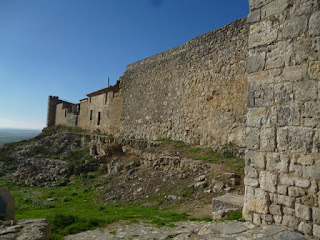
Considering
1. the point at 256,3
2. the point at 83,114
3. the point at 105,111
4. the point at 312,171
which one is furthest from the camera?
the point at 83,114

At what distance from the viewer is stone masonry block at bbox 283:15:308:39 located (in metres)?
3.31

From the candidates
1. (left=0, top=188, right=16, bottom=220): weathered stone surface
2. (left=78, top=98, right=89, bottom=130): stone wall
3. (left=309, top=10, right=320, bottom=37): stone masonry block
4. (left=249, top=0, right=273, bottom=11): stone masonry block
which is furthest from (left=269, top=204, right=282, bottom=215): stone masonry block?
(left=78, top=98, right=89, bottom=130): stone wall

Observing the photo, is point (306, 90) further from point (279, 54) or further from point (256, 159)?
point (256, 159)

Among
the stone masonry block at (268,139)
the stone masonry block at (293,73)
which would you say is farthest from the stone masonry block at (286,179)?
the stone masonry block at (293,73)

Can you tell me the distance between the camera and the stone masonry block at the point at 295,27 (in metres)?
3.31

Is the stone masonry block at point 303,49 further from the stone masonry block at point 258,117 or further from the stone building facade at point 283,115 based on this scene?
the stone masonry block at point 258,117

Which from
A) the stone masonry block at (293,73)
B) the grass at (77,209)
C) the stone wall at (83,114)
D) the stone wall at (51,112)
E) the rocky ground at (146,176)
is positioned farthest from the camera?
the stone wall at (51,112)

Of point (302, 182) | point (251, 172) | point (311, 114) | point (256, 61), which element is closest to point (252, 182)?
point (251, 172)

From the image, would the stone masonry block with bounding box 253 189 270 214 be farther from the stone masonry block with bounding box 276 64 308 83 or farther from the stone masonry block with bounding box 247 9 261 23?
the stone masonry block with bounding box 247 9 261 23

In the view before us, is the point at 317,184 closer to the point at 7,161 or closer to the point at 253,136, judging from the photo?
the point at 253,136

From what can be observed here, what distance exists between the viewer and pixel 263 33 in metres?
3.75

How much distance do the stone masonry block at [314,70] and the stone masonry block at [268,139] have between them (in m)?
0.84

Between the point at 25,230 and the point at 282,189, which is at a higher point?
the point at 282,189

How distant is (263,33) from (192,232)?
3.15 metres
